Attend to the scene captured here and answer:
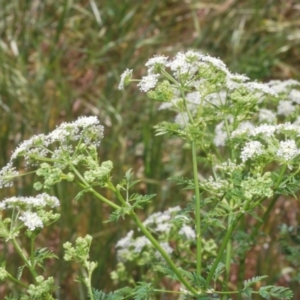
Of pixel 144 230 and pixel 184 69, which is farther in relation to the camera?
pixel 184 69

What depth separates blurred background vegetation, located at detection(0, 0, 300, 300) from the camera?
3697 millimetres

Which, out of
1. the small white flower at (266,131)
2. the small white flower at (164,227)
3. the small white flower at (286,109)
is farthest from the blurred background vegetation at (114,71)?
the small white flower at (266,131)

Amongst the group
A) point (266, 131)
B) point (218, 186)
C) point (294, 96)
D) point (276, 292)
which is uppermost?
point (294, 96)

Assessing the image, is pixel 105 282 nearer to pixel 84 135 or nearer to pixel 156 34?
pixel 84 135

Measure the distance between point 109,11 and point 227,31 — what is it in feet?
3.17

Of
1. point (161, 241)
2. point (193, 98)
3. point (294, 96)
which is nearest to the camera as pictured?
point (193, 98)

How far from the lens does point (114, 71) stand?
484 centimetres

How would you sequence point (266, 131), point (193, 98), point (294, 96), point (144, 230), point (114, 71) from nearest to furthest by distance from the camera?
point (144, 230), point (266, 131), point (193, 98), point (294, 96), point (114, 71)

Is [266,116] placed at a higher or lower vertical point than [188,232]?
higher

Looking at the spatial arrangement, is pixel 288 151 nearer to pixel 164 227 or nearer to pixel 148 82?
pixel 148 82

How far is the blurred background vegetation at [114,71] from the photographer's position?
146 inches

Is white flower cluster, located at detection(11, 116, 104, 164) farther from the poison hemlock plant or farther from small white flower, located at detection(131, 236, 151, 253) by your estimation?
small white flower, located at detection(131, 236, 151, 253)

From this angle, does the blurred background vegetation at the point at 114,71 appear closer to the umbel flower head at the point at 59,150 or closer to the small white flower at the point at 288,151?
the umbel flower head at the point at 59,150

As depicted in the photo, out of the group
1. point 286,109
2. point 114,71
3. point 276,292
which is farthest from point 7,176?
point 114,71
